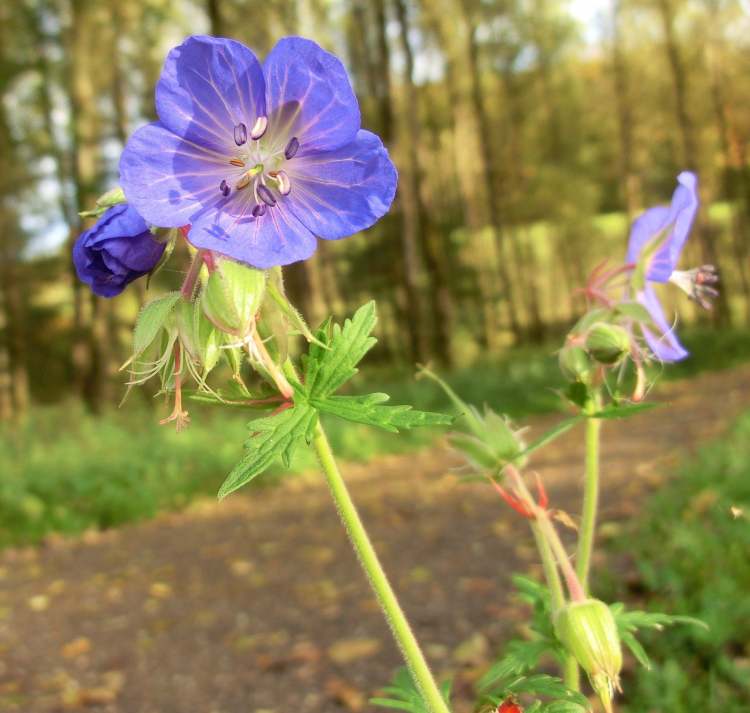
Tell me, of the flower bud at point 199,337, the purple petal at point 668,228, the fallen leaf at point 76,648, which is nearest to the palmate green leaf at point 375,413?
the flower bud at point 199,337

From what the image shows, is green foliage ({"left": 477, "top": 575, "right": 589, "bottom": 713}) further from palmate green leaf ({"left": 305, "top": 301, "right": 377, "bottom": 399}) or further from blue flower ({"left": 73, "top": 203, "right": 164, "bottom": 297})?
blue flower ({"left": 73, "top": 203, "right": 164, "bottom": 297})

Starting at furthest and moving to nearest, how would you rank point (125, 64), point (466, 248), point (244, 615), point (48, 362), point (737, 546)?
point (48, 362), point (466, 248), point (125, 64), point (244, 615), point (737, 546)

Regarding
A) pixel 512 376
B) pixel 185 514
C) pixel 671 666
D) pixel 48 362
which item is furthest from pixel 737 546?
pixel 48 362

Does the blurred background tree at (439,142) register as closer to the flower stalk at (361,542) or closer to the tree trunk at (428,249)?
the tree trunk at (428,249)

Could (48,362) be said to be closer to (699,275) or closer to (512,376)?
(512,376)

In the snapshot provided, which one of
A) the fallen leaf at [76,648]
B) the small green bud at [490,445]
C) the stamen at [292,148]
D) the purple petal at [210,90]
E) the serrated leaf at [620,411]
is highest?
the purple petal at [210,90]

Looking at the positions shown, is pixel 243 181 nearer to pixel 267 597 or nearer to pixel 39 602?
pixel 267 597
